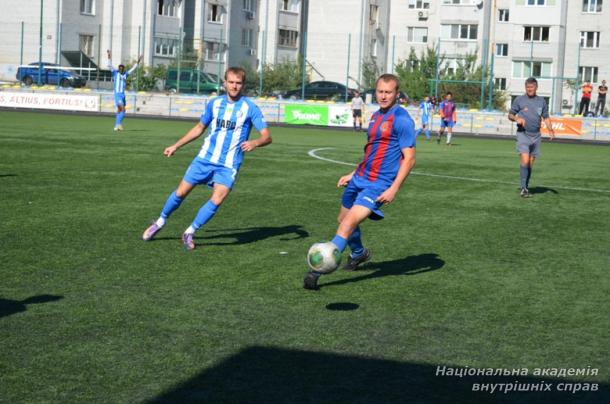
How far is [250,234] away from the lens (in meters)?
10.9

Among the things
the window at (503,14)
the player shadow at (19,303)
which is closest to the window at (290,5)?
the window at (503,14)

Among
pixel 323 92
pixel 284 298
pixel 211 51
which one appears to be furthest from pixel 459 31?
pixel 284 298

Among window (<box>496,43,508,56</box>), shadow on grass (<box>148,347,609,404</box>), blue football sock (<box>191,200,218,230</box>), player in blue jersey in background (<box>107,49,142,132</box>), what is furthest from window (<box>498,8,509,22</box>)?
shadow on grass (<box>148,347,609,404</box>)

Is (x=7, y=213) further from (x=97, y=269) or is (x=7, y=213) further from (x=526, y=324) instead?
(x=526, y=324)

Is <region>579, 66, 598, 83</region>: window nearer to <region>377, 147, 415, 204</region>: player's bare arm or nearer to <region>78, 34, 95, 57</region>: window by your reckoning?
<region>78, 34, 95, 57</region>: window

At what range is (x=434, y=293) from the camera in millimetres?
7965

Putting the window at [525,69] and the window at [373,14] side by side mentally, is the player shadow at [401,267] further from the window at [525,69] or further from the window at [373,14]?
the window at [373,14]

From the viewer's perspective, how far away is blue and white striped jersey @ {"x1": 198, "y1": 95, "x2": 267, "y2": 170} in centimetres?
990

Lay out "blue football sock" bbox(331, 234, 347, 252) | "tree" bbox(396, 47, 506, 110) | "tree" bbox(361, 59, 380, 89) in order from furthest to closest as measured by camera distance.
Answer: "tree" bbox(361, 59, 380, 89), "tree" bbox(396, 47, 506, 110), "blue football sock" bbox(331, 234, 347, 252)

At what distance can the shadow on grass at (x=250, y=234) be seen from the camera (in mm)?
10345

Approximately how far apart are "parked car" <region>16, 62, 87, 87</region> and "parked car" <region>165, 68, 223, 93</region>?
763cm

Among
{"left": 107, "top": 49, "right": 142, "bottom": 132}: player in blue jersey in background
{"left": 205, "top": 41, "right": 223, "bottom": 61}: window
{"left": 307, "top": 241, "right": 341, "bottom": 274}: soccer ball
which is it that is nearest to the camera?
{"left": 307, "top": 241, "right": 341, "bottom": 274}: soccer ball

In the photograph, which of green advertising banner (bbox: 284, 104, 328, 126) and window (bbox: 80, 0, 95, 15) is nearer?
green advertising banner (bbox: 284, 104, 328, 126)

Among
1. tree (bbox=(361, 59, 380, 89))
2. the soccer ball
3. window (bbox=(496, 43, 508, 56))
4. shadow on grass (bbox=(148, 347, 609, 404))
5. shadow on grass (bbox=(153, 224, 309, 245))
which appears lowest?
shadow on grass (bbox=(148, 347, 609, 404))
